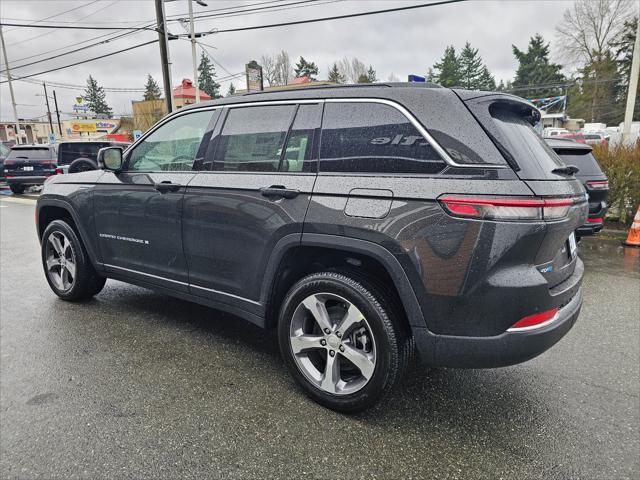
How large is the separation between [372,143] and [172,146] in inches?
73.2

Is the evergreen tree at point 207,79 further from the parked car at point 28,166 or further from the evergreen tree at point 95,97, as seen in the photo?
the parked car at point 28,166

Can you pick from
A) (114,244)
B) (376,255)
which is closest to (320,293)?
(376,255)

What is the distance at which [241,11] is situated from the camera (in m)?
19.9

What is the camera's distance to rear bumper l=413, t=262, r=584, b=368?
213cm

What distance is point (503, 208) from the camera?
2018 mm

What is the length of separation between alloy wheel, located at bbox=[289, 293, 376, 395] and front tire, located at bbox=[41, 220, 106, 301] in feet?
8.69

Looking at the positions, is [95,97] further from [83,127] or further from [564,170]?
[564,170]

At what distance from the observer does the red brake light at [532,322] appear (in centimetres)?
212

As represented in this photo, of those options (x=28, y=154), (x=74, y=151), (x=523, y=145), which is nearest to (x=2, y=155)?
(x=28, y=154)

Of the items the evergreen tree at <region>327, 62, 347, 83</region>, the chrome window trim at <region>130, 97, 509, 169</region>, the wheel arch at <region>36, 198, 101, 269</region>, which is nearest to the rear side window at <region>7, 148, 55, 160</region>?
the wheel arch at <region>36, 198, 101, 269</region>

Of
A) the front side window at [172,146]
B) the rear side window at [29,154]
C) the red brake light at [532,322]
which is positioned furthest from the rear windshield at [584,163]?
the rear side window at [29,154]

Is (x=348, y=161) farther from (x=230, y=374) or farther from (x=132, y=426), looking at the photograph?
(x=132, y=426)

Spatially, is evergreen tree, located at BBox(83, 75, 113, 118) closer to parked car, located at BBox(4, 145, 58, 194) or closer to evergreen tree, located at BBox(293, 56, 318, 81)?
evergreen tree, located at BBox(293, 56, 318, 81)

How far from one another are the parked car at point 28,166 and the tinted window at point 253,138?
15.3 m
